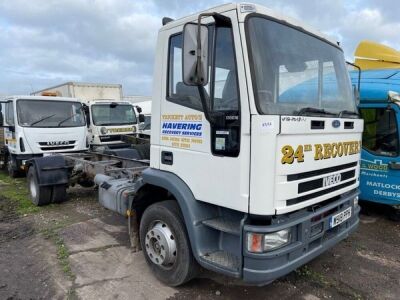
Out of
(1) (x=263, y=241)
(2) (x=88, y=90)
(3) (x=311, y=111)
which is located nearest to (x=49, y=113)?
(2) (x=88, y=90)

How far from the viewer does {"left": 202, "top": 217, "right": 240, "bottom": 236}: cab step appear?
2994 mm

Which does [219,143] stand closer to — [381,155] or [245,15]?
[245,15]

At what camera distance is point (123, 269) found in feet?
13.8

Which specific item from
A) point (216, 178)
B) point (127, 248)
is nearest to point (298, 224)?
point (216, 178)

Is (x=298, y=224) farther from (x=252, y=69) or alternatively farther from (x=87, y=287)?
(x=87, y=287)

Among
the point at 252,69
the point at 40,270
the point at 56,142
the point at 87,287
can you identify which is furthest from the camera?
the point at 56,142

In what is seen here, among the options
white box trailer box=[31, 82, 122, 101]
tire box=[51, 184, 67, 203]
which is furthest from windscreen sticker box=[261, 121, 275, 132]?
white box trailer box=[31, 82, 122, 101]

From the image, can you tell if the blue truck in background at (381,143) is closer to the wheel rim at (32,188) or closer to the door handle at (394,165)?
the door handle at (394,165)

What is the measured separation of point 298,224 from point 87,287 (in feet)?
7.47

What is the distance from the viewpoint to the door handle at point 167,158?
11.8 feet

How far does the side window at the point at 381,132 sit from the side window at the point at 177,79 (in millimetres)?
3720

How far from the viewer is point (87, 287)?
3.77 meters

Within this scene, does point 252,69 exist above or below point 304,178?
above

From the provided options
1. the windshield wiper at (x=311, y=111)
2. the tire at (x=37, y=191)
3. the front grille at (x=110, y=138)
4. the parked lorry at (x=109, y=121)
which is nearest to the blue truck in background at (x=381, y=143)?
the windshield wiper at (x=311, y=111)
